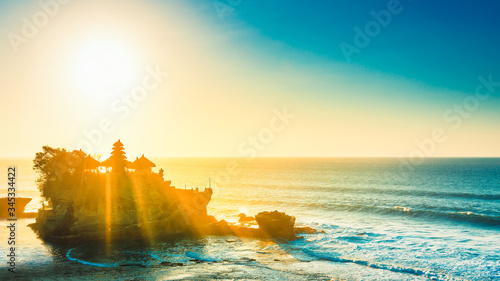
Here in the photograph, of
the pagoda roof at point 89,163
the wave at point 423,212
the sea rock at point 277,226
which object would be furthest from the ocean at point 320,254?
the pagoda roof at point 89,163

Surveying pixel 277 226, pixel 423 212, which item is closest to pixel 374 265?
pixel 277 226

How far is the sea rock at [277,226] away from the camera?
134 feet

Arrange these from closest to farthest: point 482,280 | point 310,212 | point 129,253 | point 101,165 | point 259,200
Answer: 1. point 482,280
2. point 129,253
3. point 101,165
4. point 310,212
5. point 259,200

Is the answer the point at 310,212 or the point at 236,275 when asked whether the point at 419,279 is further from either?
the point at 310,212

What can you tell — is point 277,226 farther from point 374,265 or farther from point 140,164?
point 140,164

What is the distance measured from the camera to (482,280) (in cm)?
2683

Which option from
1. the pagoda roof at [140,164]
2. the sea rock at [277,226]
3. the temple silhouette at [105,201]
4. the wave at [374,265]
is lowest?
the wave at [374,265]

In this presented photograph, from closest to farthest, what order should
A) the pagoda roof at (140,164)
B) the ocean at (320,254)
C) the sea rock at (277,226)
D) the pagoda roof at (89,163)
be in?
the ocean at (320,254) → the sea rock at (277,226) → the pagoda roof at (89,163) → the pagoda roof at (140,164)

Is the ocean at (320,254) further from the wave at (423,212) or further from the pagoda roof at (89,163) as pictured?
the pagoda roof at (89,163)

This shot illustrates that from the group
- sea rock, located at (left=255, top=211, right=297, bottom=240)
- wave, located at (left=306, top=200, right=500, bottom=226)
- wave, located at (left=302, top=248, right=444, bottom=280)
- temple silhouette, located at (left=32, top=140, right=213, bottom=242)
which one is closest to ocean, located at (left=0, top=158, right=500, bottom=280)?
wave, located at (left=302, top=248, right=444, bottom=280)

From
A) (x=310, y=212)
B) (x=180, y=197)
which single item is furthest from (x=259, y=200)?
(x=180, y=197)

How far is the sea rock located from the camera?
134 feet

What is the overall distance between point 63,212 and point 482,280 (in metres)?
44.6

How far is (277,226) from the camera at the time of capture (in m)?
41.2
